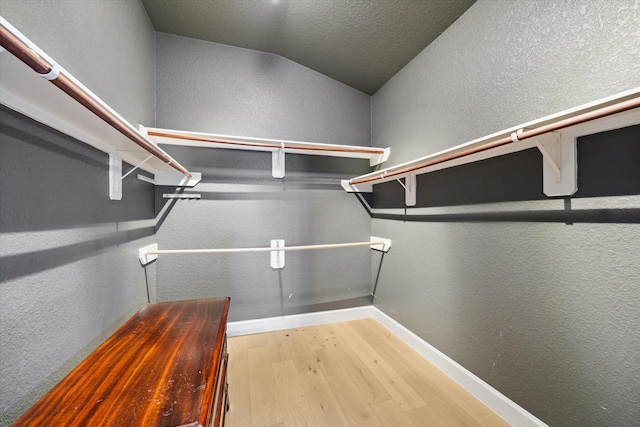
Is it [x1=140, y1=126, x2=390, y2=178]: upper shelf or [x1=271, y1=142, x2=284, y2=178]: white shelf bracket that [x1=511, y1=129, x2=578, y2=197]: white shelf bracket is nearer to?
[x1=140, y1=126, x2=390, y2=178]: upper shelf

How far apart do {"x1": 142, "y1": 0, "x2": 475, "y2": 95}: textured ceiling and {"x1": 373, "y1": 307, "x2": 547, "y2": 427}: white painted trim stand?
1.85m

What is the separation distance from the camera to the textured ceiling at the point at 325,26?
1295 mm

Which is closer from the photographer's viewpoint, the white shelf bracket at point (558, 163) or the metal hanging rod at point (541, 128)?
the metal hanging rod at point (541, 128)

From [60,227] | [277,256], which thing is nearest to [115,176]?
[60,227]

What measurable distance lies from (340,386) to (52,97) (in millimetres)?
1571

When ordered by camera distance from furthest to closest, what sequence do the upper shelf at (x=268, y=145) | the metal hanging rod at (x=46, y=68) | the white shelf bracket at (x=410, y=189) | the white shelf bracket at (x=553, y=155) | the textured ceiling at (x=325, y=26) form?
the white shelf bracket at (x=410, y=189)
the upper shelf at (x=268, y=145)
the textured ceiling at (x=325, y=26)
the white shelf bracket at (x=553, y=155)
the metal hanging rod at (x=46, y=68)

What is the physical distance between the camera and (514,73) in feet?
3.36

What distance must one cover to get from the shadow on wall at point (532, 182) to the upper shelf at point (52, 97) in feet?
4.65

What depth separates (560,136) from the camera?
851 millimetres

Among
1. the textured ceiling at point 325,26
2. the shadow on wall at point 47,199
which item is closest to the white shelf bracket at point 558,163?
the textured ceiling at point 325,26

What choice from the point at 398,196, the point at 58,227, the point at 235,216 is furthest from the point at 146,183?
the point at 398,196

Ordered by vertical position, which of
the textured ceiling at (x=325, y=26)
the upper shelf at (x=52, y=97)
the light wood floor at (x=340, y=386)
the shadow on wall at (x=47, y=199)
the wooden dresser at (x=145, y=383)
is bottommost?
the light wood floor at (x=340, y=386)

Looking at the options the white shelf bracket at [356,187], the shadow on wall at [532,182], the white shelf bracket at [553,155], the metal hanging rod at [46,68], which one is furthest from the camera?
the white shelf bracket at [356,187]

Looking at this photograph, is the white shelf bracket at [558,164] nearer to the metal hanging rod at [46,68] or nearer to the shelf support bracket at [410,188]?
the shelf support bracket at [410,188]
